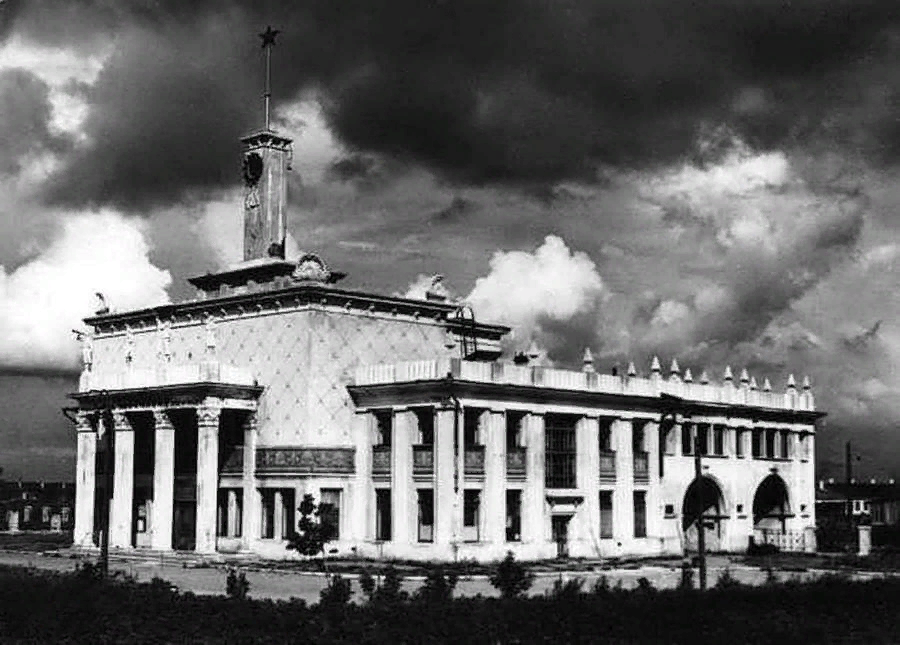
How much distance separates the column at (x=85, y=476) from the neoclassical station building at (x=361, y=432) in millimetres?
117

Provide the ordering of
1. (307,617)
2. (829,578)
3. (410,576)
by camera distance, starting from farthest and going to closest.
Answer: (410,576), (829,578), (307,617)

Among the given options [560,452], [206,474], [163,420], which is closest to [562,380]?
[560,452]

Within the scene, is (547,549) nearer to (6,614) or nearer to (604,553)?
(604,553)

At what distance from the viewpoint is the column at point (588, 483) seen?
64125mm

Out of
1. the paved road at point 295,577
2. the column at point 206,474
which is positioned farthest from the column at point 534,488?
the column at point 206,474

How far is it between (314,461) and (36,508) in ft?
226

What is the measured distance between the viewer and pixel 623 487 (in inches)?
→ 2616

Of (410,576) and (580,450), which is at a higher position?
(580,450)

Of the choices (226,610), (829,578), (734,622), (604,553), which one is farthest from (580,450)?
(226,610)

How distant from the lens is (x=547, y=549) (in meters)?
61.9

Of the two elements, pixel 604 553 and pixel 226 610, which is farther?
pixel 604 553

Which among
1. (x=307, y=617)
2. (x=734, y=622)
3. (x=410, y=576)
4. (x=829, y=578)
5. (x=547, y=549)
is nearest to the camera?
(x=307, y=617)

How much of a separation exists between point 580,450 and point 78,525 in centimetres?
2643

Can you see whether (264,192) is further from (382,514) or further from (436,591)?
(436,591)
